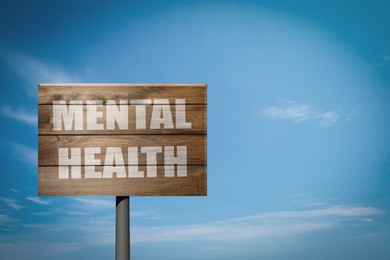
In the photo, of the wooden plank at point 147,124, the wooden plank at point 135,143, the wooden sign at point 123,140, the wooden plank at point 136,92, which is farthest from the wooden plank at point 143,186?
the wooden plank at point 136,92

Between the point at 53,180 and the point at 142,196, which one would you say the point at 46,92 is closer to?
the point at 53,180

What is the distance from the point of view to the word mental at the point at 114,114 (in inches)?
182

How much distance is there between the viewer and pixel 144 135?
15.1 ft

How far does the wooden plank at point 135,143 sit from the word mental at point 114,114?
84 mm

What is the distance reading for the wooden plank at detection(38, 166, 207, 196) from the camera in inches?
181

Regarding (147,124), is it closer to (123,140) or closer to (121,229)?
(123,140)

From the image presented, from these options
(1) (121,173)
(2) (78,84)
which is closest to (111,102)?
(2) (78,84)

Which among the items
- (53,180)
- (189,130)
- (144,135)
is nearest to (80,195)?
(53,180)

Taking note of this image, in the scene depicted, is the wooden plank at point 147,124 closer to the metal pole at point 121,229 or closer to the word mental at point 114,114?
the word mental at point 114,114

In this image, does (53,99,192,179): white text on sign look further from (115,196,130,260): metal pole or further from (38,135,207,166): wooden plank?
(115,196,130,260): metal pole

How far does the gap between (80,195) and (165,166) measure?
74 centimetres

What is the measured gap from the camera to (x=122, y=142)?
15.1 feet

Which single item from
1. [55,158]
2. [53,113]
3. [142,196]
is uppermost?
[53,113]

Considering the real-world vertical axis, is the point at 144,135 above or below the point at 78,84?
below
